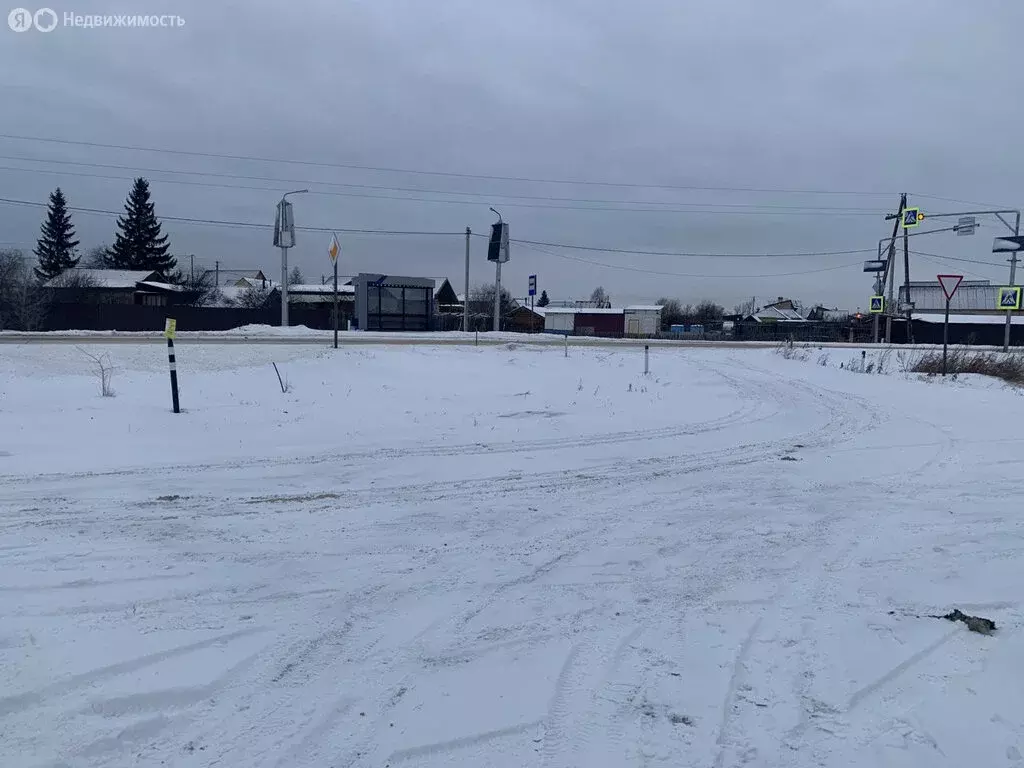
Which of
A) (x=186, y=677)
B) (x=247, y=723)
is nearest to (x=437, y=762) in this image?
(x=247, y=723)

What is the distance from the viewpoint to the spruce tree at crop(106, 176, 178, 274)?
77938mm

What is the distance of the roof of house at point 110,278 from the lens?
5800cm

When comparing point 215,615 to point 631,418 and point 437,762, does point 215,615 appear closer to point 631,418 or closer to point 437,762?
point 437,762

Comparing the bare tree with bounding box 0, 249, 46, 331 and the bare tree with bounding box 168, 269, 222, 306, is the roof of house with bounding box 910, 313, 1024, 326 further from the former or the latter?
the bare tree with bounding box 0, 249, 46, 331

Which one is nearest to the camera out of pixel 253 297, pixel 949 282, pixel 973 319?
pixel 949 282

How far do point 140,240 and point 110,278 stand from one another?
1825 centimetres

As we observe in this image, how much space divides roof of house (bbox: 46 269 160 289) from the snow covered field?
53.8 m

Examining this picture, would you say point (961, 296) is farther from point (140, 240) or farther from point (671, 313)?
point (140, 240)

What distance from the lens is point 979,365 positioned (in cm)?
2211

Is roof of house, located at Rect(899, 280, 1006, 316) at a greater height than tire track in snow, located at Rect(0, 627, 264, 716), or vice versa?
roof of house, located at Rect(899, 280, 1006, 316)

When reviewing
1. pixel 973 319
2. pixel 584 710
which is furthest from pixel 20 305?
pixel 973 319

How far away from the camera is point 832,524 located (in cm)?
686

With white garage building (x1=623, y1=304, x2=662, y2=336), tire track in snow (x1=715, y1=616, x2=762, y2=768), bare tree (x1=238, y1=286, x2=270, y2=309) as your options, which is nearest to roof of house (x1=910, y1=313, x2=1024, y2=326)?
white garage building (x1=623, y1=304, x2=662, y2=336)

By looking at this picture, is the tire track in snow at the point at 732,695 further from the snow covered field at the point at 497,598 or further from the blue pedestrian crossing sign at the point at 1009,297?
the blue pedestrian crossing sign at the point at 1009,297
